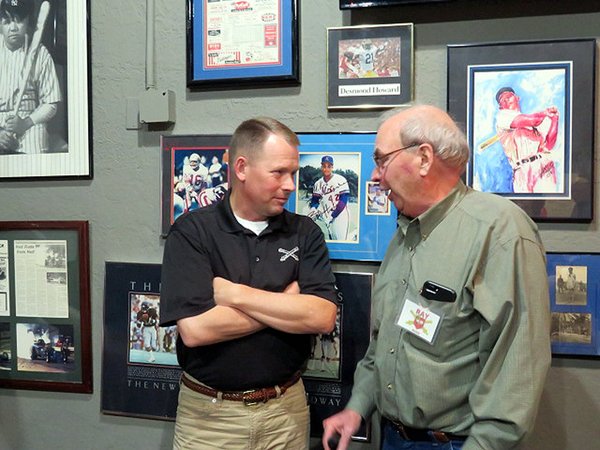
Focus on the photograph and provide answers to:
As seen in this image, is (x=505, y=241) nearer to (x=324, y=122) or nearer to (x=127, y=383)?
(x=324, y=122)

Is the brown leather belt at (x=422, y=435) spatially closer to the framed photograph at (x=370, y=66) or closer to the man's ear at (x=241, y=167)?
the man's ear at (x=241, y=167)

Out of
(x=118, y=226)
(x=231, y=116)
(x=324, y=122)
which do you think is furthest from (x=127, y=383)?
(x=324, y=122)

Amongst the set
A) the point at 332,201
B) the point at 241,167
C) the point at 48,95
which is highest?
the point at 48,95

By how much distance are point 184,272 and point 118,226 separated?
0.77 metres

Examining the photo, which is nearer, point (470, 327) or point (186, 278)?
point (470, 327)

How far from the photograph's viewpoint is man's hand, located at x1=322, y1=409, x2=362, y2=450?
5.13ft

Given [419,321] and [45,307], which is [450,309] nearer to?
[419,321]

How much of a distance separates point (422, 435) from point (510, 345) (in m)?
0.35

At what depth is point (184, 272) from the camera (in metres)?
1.66

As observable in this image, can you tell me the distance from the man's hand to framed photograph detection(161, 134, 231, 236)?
96 centimetres

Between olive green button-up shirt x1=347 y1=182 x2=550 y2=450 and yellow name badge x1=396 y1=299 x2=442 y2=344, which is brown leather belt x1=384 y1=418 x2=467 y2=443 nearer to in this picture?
olive green button-up shirt x1=347 y1=182 x2=550 y2=450

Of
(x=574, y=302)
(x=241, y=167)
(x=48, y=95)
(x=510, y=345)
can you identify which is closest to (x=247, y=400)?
(x=241, y=167)

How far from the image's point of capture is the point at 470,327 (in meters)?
1.36

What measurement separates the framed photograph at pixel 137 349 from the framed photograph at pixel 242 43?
812mm
